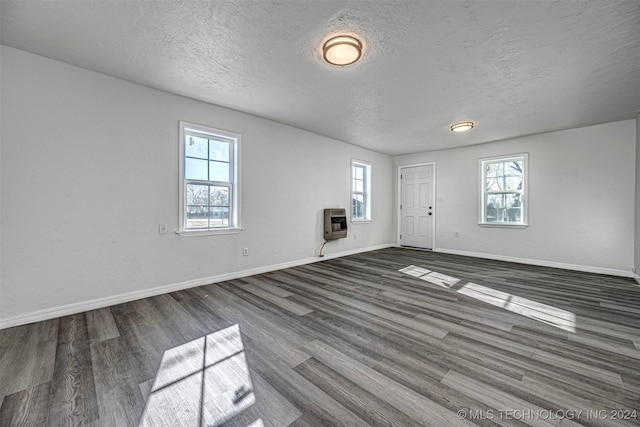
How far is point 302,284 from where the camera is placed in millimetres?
3562

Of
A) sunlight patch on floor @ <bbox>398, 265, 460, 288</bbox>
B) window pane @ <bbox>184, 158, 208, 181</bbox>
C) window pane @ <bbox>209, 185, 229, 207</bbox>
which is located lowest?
sunlight patch on floor @ <bbox>398, 265, 460, 288</bbox>

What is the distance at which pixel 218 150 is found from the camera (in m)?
3.73

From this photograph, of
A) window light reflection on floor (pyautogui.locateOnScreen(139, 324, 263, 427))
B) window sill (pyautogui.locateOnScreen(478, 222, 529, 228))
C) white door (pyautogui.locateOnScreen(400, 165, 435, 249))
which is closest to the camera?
window light reflection on floor (pyautogui.locateOnScreen(139, 324, 263, 427))

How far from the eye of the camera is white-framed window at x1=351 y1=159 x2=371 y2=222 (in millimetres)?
6016

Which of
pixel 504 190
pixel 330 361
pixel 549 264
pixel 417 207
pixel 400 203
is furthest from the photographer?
pixel 400 203

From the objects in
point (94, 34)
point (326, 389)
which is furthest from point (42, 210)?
point (326, 389)

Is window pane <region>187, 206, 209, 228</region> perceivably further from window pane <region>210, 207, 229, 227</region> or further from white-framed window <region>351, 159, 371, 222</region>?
white-framed window <region>351, 159, 371, 222</region>

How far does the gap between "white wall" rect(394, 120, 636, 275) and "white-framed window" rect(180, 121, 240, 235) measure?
16.8 feet

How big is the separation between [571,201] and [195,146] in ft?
21.1

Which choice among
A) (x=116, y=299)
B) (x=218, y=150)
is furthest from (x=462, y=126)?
(x=116, y=299)

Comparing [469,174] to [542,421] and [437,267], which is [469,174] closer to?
[437,267]

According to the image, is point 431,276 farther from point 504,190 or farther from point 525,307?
point 504,190

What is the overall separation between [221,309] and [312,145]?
341 cm

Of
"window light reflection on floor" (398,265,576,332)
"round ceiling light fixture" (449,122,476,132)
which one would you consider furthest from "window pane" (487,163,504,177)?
"window light reflection on floor" (398,265,576,332)
